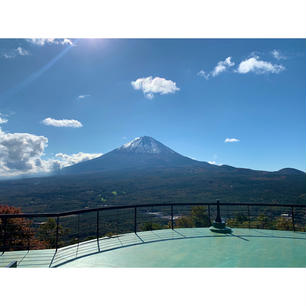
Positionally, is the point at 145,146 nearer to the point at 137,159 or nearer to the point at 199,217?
the point at 137,159

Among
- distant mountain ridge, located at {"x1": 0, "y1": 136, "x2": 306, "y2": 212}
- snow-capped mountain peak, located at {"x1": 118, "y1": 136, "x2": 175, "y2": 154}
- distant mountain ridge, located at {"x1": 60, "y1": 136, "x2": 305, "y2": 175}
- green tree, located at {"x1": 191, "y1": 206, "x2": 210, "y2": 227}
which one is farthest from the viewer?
snow-capped mountain peak, located at {"x1": 118, "y1": 136, "x2": 175, "y2": 154}

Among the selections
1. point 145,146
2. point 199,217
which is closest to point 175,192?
point 199,217

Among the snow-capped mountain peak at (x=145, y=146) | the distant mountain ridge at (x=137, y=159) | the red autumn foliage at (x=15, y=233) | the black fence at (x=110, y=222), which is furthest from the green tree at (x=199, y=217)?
A: the snow-capped mountain peak at (x=145, y=146)

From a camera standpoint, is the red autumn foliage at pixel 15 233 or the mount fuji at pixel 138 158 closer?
the red autumn foliage at pixel 15 233

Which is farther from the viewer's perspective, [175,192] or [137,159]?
[137,159]

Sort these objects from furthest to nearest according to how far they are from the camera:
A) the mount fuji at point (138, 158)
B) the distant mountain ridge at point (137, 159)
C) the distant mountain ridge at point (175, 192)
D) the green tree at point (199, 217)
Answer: the mount fuji at point (138, 158), the distant mountain ridge at point (137, 159), the distant mountain ridge at point (175, 192), the green tree at point (199, 217)

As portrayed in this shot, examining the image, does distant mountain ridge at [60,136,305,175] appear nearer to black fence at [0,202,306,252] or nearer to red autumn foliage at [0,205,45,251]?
black fence at [0,202,306,252]

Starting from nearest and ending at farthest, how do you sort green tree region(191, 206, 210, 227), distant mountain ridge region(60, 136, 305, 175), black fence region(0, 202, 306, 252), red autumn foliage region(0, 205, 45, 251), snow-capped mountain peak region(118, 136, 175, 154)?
black fence region(0, 202, 306, 252) < red autumn foliage region(0, 205, 45, 251) < green tree region(191, 206, 210, 227) < distant mountain ridge region(60, 136, 305, 175) < snow-capped mountain peak region(118, 136, 175, 154)

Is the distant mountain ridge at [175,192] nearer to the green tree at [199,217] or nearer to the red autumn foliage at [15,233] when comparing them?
the green tree at [199,217]

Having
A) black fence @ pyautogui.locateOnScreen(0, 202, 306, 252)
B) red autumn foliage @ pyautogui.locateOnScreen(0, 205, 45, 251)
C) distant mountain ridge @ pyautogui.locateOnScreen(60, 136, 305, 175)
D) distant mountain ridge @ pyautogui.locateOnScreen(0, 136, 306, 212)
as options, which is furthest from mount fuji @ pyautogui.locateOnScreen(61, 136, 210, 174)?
red autumn foliage @ pyautogui.locateOnScreen(0, 205, 45, 251)

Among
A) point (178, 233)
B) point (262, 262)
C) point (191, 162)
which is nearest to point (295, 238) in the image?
point (262, 262)

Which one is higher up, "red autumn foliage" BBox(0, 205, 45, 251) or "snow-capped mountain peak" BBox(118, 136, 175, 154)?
"snow-capped mountain peak" BBox(118, 136, 175, 154)

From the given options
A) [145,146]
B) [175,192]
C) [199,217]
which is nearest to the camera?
[199,217]

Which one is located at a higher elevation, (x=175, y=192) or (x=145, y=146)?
(x=145, y=146)
